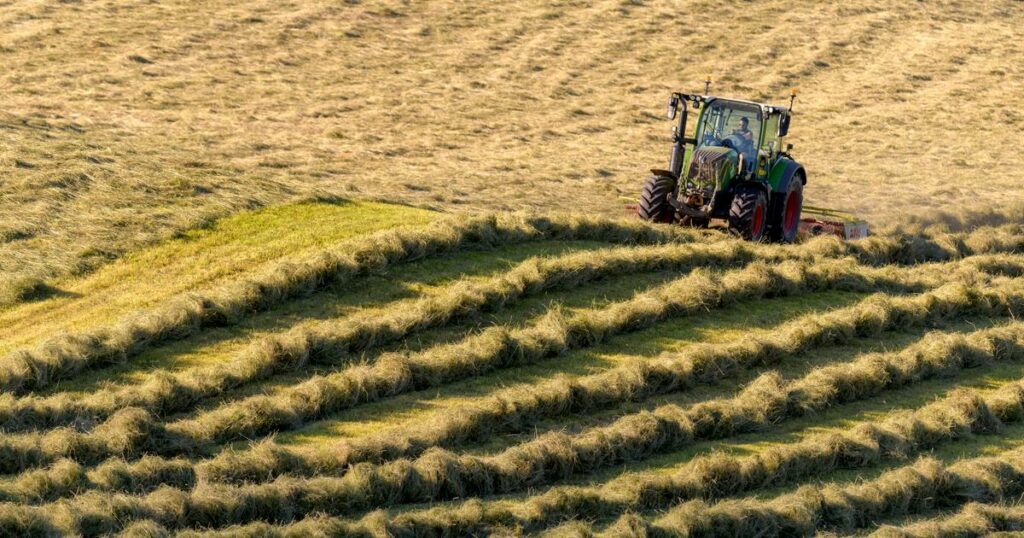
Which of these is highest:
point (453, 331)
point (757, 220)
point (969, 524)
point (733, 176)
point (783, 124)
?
point (783, 124)

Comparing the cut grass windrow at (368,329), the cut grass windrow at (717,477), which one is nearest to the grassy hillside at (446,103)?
the cut grass windrow at (368,329)

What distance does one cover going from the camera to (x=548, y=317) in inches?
611

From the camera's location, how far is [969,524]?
11562 millimetres

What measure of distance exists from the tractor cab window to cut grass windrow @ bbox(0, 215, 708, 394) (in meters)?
2.24

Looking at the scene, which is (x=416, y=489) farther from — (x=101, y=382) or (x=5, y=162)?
(x=5, y=162)

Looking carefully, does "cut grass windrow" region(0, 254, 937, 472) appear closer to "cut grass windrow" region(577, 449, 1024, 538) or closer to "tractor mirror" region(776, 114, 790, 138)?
"tractor mirror" region(776, 114, 790, 138)

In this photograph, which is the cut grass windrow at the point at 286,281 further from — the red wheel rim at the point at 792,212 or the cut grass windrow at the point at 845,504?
the cut grass windrow at the point at 845,504

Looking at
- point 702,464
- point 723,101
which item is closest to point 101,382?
point 702,464

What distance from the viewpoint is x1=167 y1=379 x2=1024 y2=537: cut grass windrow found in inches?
416

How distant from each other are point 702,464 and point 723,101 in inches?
439

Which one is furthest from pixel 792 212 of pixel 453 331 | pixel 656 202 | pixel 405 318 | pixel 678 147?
pixel 405 318

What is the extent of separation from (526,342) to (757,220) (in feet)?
24.3

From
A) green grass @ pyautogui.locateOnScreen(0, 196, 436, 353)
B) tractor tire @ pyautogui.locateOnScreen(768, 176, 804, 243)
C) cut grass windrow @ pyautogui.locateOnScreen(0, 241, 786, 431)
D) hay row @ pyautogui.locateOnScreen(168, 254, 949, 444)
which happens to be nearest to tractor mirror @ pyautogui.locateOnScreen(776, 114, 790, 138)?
tractor tire @ pyautogui.locateOnScreen(768, 176, 804, 243)

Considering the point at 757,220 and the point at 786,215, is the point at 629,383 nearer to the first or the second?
the point at 757,220
